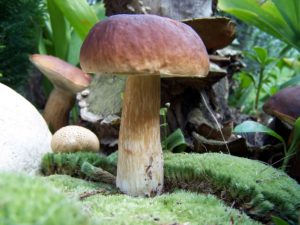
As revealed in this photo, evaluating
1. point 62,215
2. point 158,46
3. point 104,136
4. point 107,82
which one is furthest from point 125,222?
point 107,82

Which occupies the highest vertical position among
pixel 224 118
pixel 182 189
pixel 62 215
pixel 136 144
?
pixel 62 215

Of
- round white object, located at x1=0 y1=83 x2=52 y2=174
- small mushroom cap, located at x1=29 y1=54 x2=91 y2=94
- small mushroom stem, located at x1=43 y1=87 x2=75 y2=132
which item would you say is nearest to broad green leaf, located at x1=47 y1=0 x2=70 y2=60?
small mushroom stem, located at x1=43 y1=87 x2=75 y2=132

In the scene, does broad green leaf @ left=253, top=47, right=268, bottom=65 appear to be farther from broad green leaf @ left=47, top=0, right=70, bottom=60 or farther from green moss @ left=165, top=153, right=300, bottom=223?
broad green leaf @ left=47, top=0, right=70, bottom=60

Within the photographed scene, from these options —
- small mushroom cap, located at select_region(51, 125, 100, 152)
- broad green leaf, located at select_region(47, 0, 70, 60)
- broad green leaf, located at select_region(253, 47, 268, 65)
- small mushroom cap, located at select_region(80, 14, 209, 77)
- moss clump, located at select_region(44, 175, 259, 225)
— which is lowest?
small mushroom cap, located at select_region(51, 125, 100, 152)

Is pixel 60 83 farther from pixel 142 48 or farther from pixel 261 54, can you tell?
pixel 261 54

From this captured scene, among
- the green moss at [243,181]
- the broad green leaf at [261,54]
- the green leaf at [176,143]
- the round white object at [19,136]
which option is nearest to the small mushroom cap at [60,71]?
the round white object at [19,136]

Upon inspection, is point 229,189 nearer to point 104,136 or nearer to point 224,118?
point 104,136
